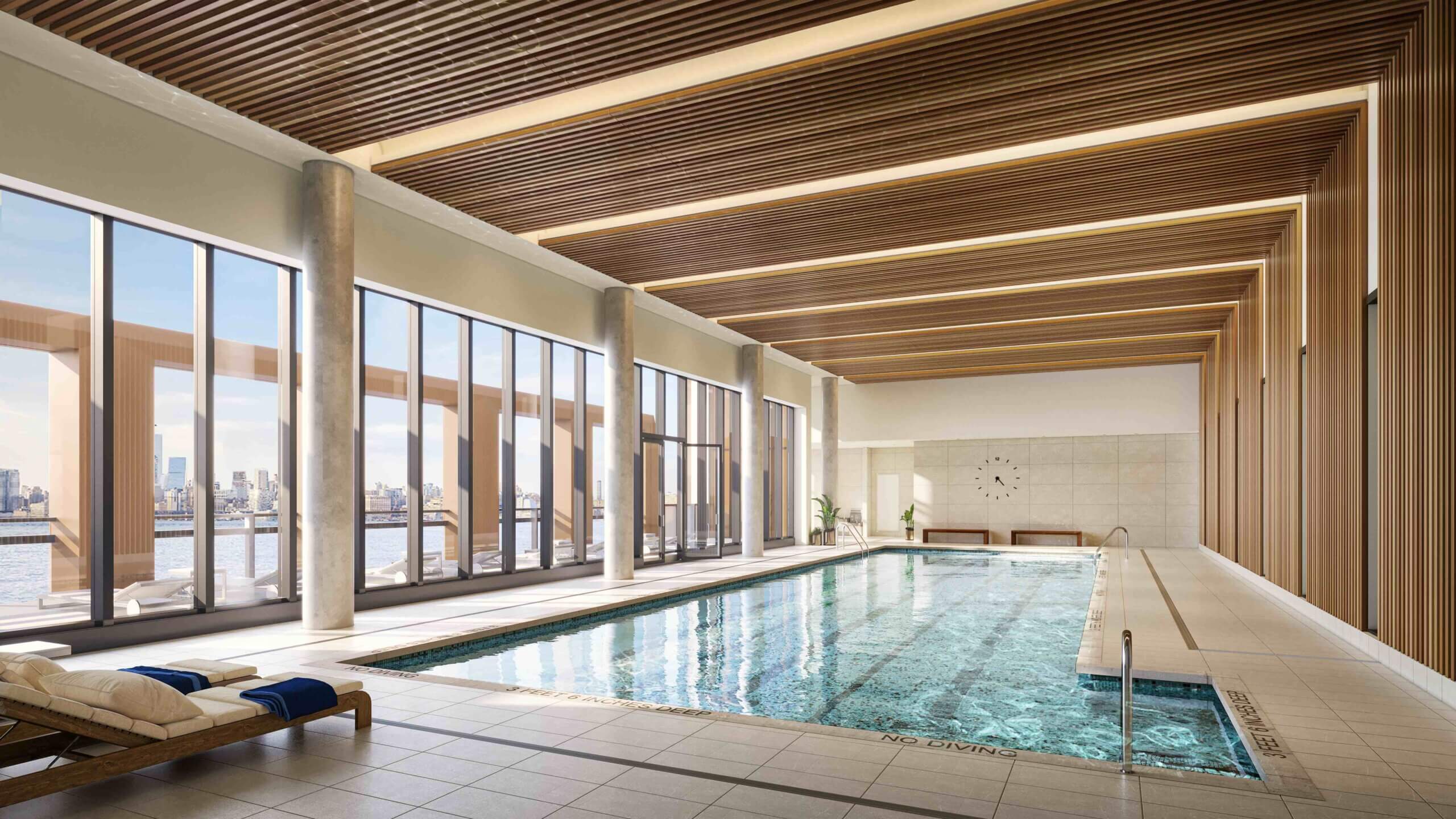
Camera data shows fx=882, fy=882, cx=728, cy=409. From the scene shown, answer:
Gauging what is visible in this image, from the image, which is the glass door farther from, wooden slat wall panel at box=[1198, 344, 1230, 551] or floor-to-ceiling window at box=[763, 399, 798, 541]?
wooden slat wall panel at box=[1198, 344, 1230, 551]

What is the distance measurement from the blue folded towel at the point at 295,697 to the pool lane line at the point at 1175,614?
640cm

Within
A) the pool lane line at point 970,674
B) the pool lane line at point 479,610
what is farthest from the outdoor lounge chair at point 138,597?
the pool lane line at point 970,674

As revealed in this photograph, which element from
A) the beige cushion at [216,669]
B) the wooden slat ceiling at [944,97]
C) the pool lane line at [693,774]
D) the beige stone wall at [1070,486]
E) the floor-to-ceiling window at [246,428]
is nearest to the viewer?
the pool lane line at [693,774]

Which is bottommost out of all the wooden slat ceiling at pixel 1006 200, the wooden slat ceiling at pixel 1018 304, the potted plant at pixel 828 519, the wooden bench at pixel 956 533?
the wooden bench at pixel 956 533

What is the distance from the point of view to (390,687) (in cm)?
559

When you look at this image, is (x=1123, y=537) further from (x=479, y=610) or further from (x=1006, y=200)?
(x=479, y=610)

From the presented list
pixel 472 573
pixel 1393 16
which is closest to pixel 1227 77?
pixel 1393 16

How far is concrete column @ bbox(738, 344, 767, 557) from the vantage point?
1673cm

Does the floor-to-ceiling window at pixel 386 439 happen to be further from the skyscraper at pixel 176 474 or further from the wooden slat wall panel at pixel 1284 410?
the wooden slat wall panel at pixel 1284 410

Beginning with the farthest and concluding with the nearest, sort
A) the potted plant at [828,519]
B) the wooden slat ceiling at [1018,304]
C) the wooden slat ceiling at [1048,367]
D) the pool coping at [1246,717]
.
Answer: the potted plant at [828,519], the wooden slat ceiling at [1048,367], the wooden slat ceiling at [1018,304], the pool coping at [1246,717]

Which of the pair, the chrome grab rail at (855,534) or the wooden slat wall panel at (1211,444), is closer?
the wooden slat wall panel at (1211,444)

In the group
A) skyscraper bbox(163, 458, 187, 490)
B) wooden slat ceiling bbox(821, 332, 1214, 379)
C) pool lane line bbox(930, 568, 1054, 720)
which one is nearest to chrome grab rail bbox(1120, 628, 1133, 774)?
pool lane line bbox(930, 568, 1054, 720)

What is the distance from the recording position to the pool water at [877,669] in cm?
530

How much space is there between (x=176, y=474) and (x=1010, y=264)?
29.9 ft
